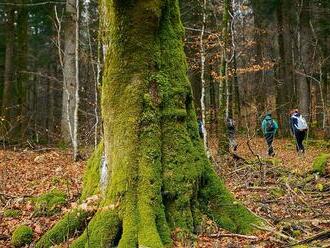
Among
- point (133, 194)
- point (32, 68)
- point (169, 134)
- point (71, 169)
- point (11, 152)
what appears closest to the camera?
point (133, 194)

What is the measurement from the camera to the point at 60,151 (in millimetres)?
17375

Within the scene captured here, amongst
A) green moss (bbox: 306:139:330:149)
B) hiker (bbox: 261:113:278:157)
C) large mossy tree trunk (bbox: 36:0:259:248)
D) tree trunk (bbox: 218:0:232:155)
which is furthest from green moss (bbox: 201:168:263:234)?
green moss (bbox: 306:139:330:149)

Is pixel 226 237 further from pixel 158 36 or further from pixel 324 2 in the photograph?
pixel 324 2

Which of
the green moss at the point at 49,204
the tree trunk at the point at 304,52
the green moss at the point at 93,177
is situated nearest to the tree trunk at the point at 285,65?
the tree trunk at the point at 304,52

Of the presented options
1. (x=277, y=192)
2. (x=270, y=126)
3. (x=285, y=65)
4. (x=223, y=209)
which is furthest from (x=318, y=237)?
(x=285, y=65)

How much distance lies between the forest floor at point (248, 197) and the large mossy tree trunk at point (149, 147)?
40 cm

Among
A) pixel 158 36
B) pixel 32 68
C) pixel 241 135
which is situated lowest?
pixel 241 135

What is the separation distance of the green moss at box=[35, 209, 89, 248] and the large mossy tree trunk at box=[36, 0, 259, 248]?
0.01 meters

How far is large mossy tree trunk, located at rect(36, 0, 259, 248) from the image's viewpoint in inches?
228

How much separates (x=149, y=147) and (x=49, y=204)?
2.84 metres

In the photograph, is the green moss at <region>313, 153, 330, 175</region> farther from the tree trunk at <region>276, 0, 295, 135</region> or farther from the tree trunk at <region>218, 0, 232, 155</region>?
→ the tree trunk at <region>276, 0, 295, 135</region>

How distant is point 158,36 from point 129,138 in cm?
153

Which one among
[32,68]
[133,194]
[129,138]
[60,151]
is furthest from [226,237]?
[32,68]

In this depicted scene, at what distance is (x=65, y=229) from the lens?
627 centimetres
